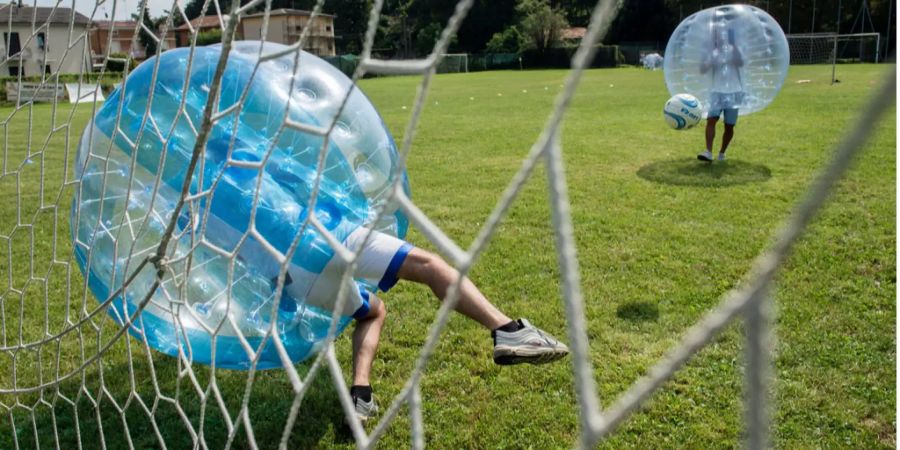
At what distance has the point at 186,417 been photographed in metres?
2.26

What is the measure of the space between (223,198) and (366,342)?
721 mm

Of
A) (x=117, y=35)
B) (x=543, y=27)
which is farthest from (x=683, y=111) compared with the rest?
(x=543, y=27)

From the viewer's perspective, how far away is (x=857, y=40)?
30297 mm

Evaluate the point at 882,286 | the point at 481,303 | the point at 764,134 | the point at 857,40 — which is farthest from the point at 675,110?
the point at 857,40

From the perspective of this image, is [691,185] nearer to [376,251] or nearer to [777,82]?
→ [777,82]

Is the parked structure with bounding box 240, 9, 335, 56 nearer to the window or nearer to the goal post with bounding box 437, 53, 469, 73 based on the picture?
the window

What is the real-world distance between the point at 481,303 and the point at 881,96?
172 centimetres

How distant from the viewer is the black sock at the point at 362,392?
237 cm

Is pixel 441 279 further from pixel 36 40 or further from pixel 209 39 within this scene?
pixel 209 39

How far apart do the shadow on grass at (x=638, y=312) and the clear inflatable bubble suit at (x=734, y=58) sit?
145 inches

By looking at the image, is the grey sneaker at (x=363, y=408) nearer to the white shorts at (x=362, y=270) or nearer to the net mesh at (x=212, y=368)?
the net mesh at (x=212, y=368)

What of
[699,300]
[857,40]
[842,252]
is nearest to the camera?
[699,300]

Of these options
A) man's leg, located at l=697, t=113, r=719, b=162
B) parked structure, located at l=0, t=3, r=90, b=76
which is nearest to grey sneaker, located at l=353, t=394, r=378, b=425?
parked structure, located at l=0, t=3, r=90, b=76

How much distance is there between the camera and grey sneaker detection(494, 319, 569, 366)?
2131 millimetres
